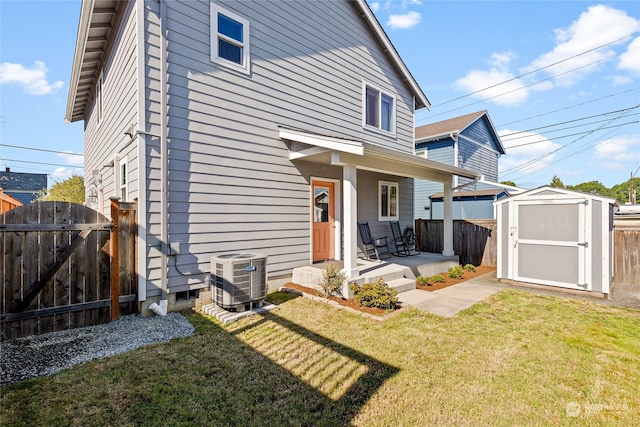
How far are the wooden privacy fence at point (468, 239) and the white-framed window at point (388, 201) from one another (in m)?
1.68

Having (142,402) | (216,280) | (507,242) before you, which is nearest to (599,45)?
(507,242)

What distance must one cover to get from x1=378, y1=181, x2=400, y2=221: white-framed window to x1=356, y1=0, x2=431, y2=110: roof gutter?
3.52 meters

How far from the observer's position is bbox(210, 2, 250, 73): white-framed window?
546cm

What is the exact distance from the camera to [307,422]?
2.30 meters

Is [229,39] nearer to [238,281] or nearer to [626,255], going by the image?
[238,281]

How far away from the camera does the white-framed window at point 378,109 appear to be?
8.86 m

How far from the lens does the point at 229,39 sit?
5719 millimetres

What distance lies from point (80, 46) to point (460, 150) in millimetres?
15298

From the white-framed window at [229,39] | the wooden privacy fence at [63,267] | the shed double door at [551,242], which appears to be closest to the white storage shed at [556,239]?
the shed double door at [551,242]

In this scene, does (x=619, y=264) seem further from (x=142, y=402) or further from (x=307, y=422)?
(x=142, y=402)

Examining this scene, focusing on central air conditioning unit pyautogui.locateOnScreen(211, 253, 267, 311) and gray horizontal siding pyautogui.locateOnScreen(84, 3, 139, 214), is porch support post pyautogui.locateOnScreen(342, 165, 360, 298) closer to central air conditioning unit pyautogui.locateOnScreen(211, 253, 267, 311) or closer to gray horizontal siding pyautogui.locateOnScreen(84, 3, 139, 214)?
central air conditioning unit pyautogui.locateOnScreen(211, 253, 267, 311)

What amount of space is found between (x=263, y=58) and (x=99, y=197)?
6.32 meters

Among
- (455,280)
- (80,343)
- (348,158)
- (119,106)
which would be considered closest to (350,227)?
(348,158)

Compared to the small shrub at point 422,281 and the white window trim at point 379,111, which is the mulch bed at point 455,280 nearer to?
the small shrub at point 422,281
